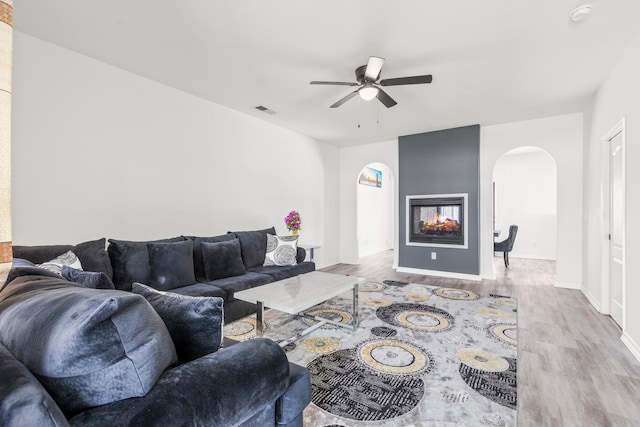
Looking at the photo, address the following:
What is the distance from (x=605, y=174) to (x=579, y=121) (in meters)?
1.64

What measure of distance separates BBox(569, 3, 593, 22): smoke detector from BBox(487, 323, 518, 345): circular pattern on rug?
2.77 metres

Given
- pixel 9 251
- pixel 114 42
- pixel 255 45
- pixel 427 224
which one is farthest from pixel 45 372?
pixel 427 224

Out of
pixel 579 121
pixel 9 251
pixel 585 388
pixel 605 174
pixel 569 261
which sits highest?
pixel 579 121

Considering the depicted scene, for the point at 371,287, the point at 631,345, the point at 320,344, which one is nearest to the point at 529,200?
the point at 371,287

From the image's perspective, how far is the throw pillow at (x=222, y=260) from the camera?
3.36m

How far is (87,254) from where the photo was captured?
8.35ft

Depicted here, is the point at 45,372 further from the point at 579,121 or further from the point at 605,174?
the point at 579,121

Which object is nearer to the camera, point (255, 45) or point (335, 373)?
point (335, 373)

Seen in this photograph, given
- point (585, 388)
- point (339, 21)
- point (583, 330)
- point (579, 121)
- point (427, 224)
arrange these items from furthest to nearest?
1. point (427, 224)
2. point (579, 121)
3. point (583, 330)
4. point (339, 21)
5. point (585, 388)

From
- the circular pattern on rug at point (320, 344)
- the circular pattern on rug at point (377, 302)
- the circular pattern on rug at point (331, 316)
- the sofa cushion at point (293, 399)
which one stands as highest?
the sofa cushion at point (293, 399)

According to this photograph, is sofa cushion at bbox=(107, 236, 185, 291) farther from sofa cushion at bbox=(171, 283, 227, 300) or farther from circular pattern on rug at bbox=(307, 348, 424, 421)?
circular pattern on rug at bbox=(307, 348, 424, 421)

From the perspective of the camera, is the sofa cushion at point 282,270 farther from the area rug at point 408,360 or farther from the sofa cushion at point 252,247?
the area rug at point 408,360

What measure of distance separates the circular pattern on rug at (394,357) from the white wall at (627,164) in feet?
5.80

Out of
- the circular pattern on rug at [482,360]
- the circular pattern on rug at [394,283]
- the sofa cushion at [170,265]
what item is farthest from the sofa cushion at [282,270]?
the circular pattern on rug at [482,360]
